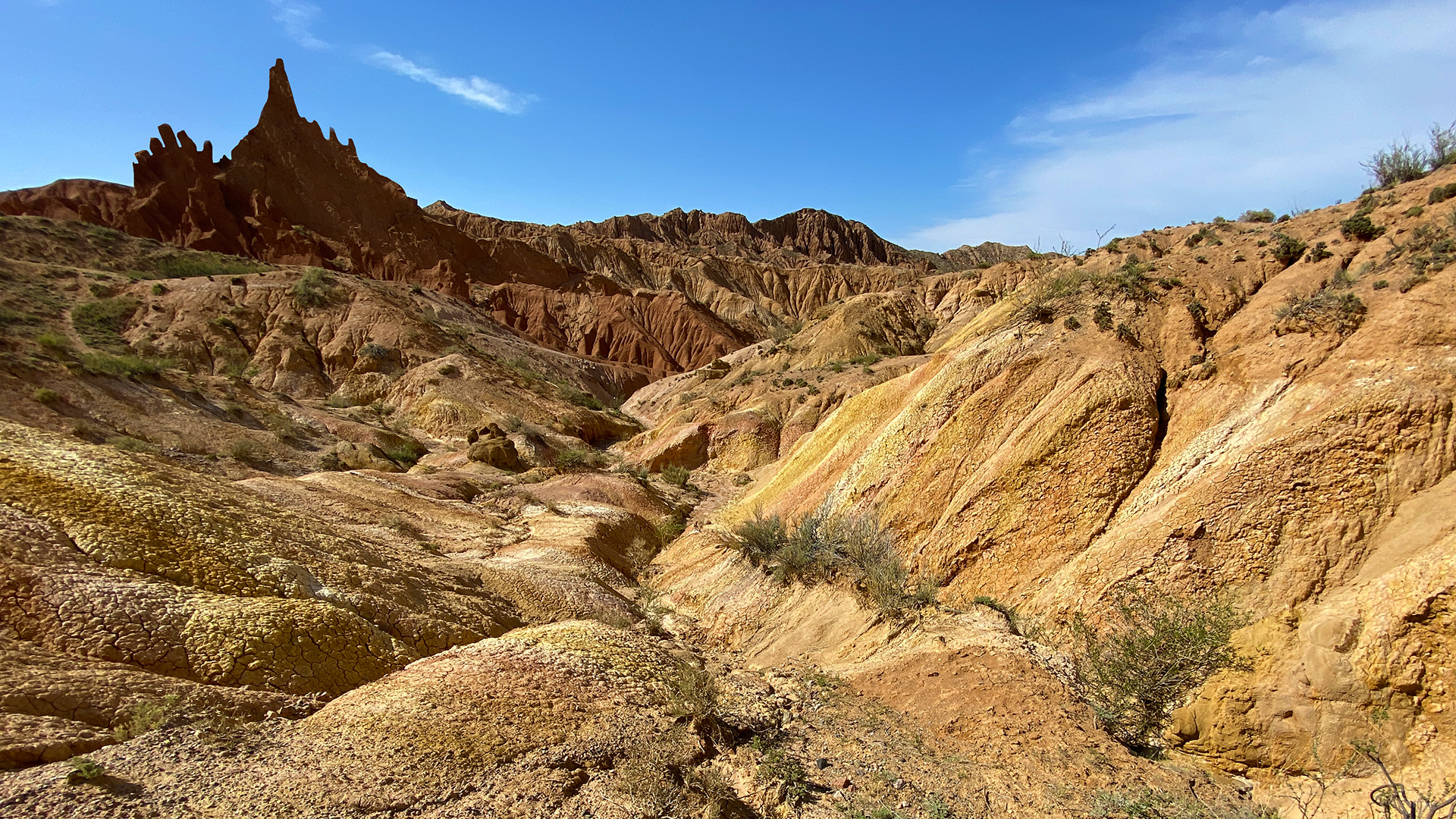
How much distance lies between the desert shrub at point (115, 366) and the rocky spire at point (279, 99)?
4734cm

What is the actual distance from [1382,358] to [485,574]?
1228 centimetres

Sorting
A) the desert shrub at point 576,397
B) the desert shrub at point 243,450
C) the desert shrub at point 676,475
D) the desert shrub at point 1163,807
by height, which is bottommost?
the desert shrub at point 1163,807

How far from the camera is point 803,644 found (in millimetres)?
9398

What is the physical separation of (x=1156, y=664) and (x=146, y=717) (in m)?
8.58

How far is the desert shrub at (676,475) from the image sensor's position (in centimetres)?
2344

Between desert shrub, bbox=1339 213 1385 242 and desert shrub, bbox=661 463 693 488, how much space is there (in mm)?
18050

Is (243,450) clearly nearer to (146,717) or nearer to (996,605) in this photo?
(146,717)

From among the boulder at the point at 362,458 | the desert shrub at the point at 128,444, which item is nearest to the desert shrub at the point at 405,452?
the boulder at the point at 362,458

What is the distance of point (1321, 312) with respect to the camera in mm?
8555

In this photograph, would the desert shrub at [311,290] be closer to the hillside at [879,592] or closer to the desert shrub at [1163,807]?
the hillside at [879,592]

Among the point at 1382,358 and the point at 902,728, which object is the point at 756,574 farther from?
the point at 1382,358

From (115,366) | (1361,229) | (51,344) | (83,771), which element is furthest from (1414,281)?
(51,344)

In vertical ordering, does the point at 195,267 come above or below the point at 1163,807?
above

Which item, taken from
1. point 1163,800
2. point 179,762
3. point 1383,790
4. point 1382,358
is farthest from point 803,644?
point 1382,358
